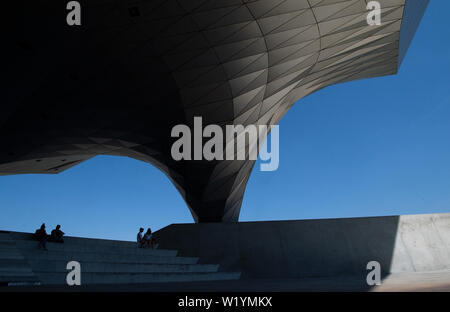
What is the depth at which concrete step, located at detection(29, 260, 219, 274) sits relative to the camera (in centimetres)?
1043

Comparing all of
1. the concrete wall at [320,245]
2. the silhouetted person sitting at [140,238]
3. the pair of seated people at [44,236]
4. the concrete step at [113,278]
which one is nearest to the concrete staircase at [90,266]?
the concrete step at [113,278]

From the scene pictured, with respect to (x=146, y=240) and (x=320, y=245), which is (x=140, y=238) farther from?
(x=320, y=245)

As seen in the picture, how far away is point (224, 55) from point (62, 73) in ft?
30.9

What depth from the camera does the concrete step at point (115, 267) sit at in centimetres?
1043

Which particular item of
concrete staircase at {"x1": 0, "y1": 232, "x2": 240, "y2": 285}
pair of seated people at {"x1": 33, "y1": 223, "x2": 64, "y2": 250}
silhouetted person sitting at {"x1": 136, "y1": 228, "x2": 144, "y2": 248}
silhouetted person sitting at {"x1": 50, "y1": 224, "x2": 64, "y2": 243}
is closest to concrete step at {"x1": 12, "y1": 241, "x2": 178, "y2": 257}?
concrete staircase at {"x1": 0, "y1": 232, "x2": 240, "y2": 285}

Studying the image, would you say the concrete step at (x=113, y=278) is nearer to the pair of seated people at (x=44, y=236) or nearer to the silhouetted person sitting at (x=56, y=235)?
the pair of seated people at (x=44, y=236)

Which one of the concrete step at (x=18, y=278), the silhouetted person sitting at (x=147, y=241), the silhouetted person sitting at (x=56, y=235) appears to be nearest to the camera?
the concrete step at (x=18, y=278)

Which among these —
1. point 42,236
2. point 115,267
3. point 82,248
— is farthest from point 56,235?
point 115,267

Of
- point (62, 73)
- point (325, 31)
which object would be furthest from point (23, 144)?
point (325, 31)

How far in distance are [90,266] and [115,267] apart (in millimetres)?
1065

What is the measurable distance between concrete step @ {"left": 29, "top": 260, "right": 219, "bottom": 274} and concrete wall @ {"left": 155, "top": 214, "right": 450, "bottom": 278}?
2.89m

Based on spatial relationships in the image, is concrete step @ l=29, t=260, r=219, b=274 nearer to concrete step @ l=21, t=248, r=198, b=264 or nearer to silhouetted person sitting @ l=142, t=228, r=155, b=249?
concrete step @ l=21, t=248, r=198, b=264
